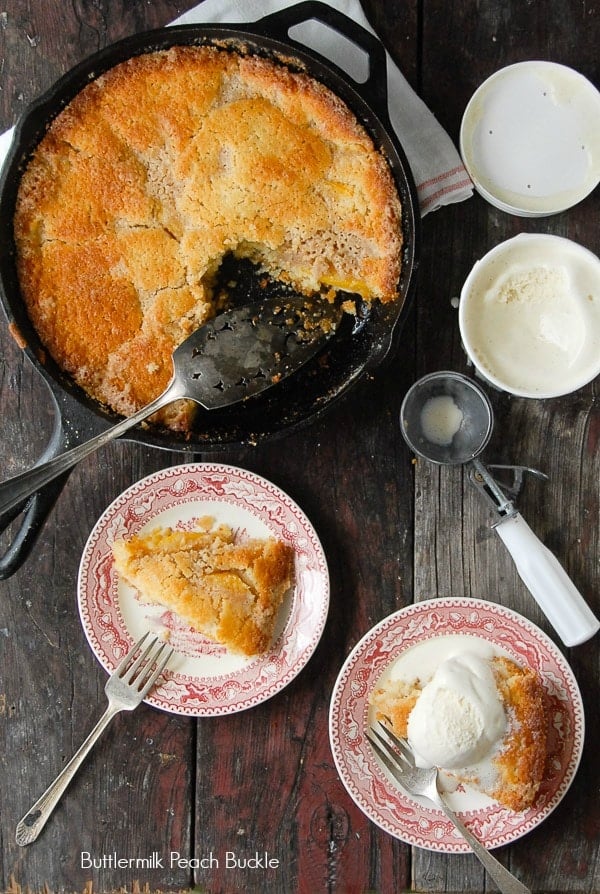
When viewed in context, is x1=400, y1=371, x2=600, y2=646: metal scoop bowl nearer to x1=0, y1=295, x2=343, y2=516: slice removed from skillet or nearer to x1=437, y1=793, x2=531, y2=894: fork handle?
x1=0, y1=295, x2=343, y2=516: slice removed from skillet

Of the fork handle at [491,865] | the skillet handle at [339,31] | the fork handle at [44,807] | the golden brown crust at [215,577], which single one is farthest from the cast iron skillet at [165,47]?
the fork handle at [491,865]

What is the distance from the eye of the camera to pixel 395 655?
1789 millimetres

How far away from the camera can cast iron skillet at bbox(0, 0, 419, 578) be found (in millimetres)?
1574

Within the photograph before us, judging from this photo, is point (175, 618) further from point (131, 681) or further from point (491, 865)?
point (491, 865)

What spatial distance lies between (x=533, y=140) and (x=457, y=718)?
50.3 inches

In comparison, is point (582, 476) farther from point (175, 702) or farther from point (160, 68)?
point (160, 68)

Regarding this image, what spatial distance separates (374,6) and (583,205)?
2.16 feet

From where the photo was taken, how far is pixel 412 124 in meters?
1.77

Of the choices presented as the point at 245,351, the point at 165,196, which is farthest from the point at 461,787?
the point at 165,196

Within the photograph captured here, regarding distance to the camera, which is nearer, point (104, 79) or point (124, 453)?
point (104, 79)

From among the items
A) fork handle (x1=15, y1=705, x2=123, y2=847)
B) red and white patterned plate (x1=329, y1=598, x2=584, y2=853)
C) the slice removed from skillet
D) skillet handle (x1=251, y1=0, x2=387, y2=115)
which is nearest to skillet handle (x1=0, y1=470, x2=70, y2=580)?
the slice removed from skillet

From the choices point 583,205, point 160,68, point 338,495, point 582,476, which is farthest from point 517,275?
point 160,68

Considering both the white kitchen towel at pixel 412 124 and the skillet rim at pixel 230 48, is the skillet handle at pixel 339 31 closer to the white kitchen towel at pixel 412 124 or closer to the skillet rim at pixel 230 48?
the skillet rim at pixel 230 48

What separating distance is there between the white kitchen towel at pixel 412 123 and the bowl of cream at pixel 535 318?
0.69ft
